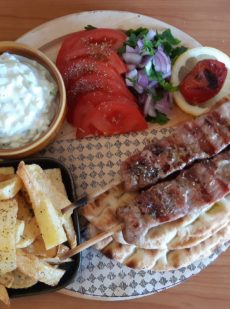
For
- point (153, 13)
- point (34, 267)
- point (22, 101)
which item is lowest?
point (34, 267)

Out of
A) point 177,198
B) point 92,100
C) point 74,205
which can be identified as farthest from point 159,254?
point 92,100

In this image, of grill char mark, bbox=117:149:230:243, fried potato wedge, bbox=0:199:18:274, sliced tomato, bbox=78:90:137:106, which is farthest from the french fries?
sliced tomato, bbox=78:90:137:106

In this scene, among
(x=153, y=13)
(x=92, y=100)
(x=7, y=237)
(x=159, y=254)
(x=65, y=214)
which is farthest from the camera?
(x=153, y=13)

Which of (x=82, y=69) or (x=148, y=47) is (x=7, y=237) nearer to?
(x=82, y=69)

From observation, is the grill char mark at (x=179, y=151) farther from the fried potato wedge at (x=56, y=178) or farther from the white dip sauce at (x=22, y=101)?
the white dip sauce at (x=22, y=101)

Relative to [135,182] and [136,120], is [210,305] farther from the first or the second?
[136,120]

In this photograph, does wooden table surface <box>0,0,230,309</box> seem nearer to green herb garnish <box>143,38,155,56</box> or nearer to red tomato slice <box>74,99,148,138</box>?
green herb garnish <box>143,38,155,56</box>
